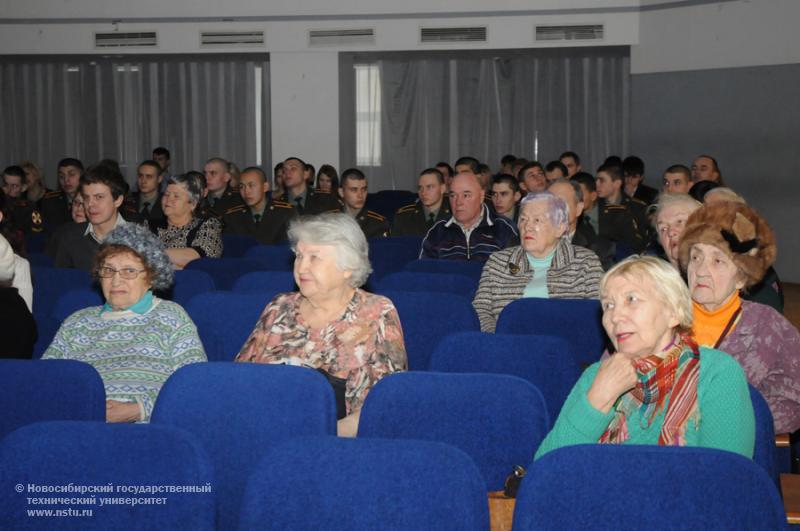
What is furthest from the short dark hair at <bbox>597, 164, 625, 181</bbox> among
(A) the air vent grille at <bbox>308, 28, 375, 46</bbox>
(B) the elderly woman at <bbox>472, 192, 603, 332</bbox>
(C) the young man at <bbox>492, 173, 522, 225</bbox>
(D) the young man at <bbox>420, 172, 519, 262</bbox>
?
(A) the air vent grille at <bbox>308, 28, 375, 46</bbox>

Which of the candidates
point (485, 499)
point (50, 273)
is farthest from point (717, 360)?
point (50, 273)

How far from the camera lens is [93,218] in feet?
17.7

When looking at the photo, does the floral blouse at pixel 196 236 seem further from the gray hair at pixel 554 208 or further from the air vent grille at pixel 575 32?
the air vent grille at pixel 575 32

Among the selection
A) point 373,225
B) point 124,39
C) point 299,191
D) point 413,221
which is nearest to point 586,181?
point 413,221

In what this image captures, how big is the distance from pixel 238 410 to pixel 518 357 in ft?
3.57

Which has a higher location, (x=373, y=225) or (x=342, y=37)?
(x=342, y=37)

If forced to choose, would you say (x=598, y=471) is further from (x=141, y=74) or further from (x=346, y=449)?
(x=141, y=74)

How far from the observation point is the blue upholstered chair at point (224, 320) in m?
4.24

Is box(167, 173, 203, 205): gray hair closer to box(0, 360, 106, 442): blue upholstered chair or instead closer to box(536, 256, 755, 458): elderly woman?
box(0, 360, 106, 442): blue upholstered chair

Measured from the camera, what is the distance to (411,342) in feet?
14.6

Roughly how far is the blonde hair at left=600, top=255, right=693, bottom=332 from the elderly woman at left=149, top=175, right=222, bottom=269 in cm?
376

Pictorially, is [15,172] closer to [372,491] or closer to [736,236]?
[736,236]

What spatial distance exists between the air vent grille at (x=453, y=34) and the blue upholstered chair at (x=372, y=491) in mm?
11044

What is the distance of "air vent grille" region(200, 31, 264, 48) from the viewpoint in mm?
12984
